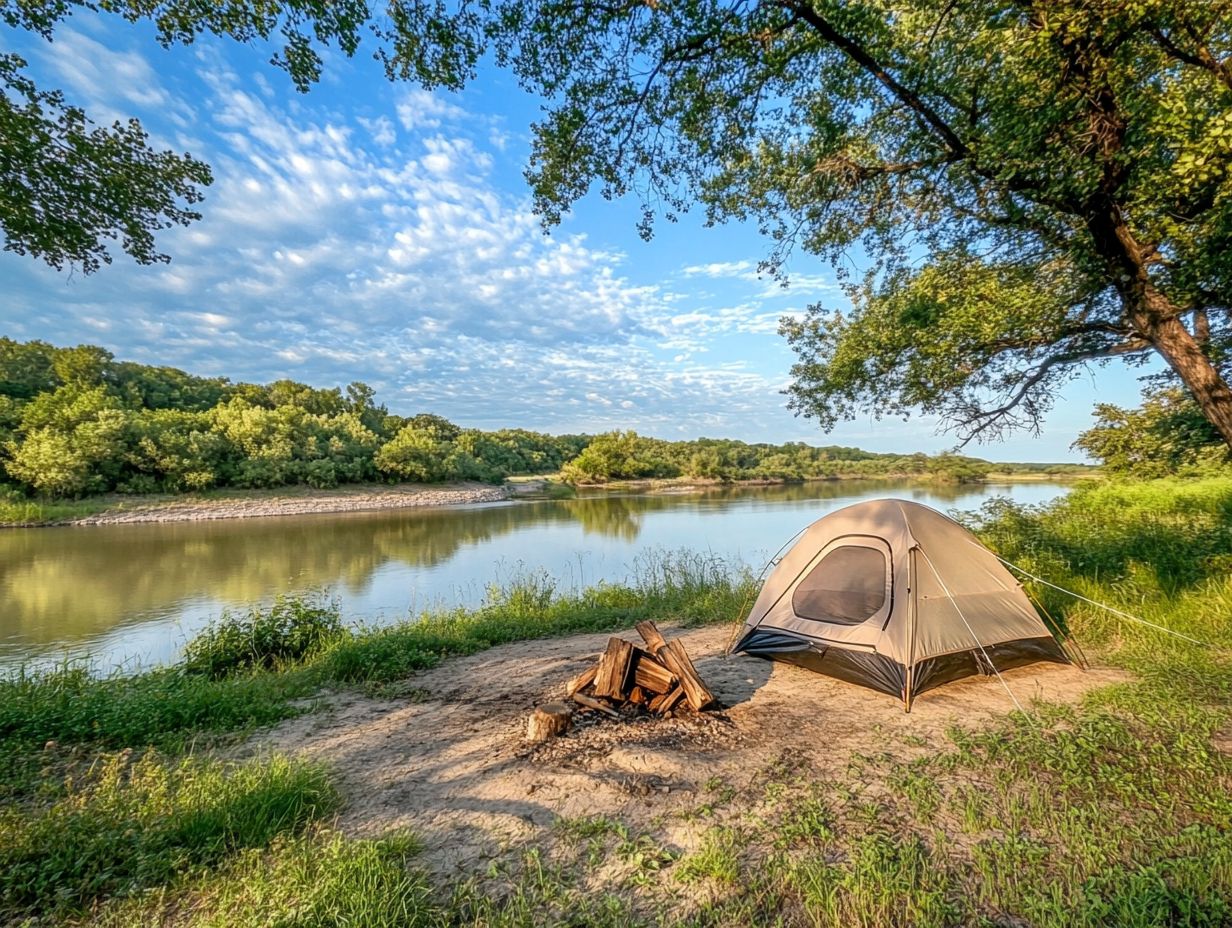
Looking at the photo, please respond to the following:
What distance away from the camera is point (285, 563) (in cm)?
1479

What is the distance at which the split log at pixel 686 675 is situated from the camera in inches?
143

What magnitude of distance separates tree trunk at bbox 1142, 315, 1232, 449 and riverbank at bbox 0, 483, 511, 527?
34.9 meters

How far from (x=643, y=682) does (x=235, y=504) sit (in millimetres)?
34646

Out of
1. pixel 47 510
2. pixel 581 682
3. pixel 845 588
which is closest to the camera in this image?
pixel 581 682

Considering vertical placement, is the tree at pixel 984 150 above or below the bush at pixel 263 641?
above

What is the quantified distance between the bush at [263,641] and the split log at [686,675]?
3.99 metres

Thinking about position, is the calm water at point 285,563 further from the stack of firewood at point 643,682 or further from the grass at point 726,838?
the stack of firewood at point 643,682

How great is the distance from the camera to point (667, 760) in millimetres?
2986

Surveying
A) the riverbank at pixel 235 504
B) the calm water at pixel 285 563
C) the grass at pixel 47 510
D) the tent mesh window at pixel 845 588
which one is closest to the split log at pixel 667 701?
the tent mesh window at pixel 845 588

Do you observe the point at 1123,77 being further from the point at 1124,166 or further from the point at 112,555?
the point at 112,555

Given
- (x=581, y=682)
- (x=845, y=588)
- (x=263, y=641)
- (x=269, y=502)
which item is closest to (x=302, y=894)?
(x=581, y=682)

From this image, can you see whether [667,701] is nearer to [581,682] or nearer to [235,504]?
[581,682]

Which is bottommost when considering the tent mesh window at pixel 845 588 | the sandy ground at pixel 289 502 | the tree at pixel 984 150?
the sandy ground at pixel 289 502

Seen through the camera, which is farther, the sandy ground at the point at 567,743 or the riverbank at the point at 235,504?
the riverbank at the point at 235,504
